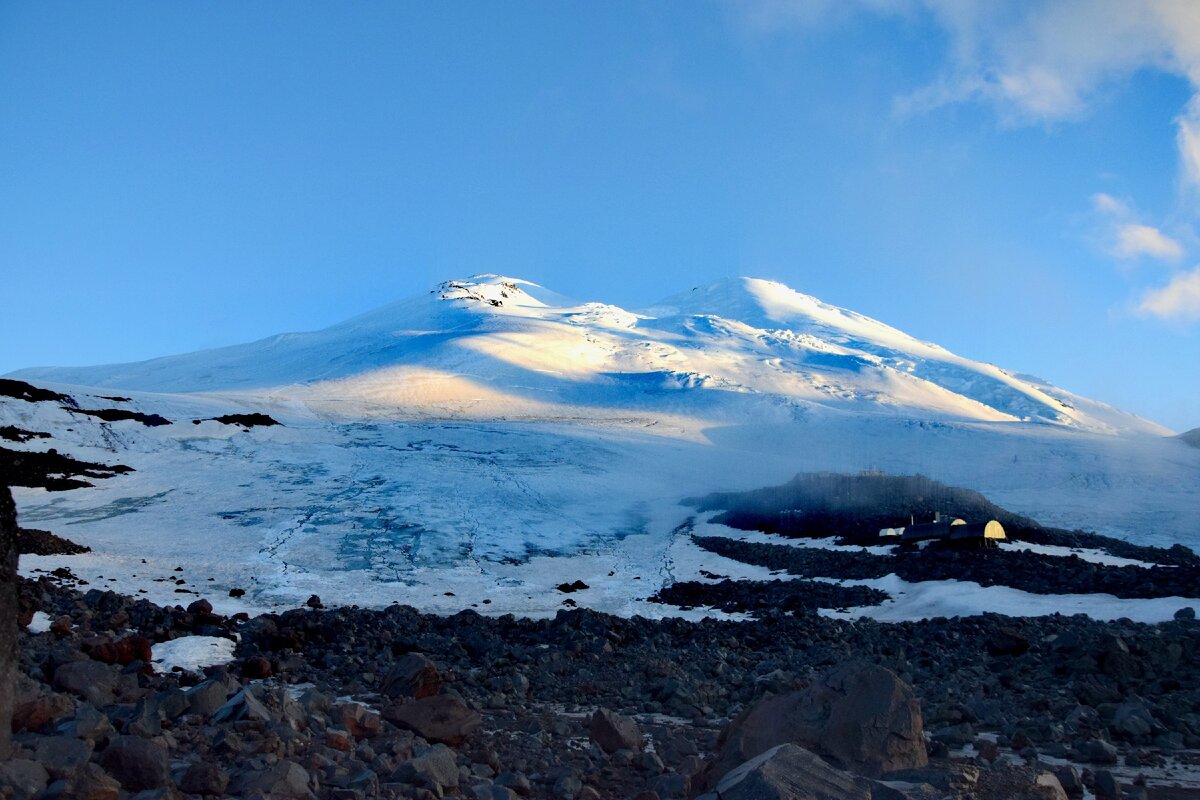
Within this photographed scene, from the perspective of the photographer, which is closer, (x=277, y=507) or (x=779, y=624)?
(x=779, y=624)

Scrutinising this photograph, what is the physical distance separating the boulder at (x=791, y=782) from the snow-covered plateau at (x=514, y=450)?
43.9 feet

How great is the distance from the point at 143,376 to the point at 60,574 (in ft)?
277

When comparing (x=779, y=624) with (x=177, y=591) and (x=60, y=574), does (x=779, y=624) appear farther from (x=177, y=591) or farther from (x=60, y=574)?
(x=60, y=574)

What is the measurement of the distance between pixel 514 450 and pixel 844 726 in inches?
1956

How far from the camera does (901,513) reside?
37156 millimetres

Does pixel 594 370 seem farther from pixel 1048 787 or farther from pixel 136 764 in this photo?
pixel 136 764

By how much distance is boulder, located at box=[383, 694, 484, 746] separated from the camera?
6945 mm

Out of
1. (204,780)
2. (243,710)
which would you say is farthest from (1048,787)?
(243,710)

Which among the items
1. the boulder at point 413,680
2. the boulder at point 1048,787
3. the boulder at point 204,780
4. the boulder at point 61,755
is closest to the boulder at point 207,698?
the boulder at point 61,755

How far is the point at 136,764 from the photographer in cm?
464

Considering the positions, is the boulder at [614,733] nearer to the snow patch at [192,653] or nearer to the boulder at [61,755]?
the boulder at [61,755]

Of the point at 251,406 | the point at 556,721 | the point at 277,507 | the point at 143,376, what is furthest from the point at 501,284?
the point at 556,721

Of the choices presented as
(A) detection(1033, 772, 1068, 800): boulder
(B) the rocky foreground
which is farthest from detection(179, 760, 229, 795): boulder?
(A) detection(1033, 772, 1068, 800): boulder

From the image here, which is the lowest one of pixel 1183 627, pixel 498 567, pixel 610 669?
pixel 498 567
